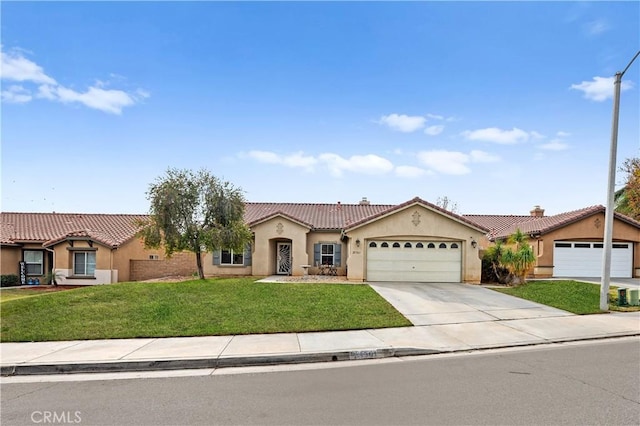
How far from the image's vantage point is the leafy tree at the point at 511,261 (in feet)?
64.2

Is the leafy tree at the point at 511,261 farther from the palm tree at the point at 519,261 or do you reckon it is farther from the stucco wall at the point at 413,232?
the stucco wall at the point at 413,232

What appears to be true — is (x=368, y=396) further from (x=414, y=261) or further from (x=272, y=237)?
(x=272, y=237)

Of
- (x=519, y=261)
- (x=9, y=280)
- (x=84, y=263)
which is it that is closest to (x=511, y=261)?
(x=519, y=261)

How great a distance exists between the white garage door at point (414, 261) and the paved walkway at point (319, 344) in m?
8.12

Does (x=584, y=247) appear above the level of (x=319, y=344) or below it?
above

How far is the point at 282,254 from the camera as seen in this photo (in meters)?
26.1

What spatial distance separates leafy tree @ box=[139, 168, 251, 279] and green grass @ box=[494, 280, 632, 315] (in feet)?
43.1

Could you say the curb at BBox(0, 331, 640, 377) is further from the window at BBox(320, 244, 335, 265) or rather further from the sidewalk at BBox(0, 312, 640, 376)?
the window at BBox(320, 244, 335, 265)

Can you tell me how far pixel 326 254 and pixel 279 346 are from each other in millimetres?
16221

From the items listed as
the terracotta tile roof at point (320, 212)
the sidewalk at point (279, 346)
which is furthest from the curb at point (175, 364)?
the terracotta tile roof at point (320, 212)

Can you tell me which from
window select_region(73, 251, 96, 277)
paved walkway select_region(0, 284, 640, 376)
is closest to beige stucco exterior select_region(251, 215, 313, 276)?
window select_region(73, 251, 96, 277)

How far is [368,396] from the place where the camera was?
6164 mm

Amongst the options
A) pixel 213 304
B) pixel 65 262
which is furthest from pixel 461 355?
pixel 65 262

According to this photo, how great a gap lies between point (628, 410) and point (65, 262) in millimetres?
27886
